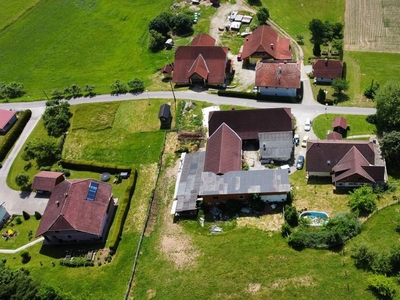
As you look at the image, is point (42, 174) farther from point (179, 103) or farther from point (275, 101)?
point (275, 101)

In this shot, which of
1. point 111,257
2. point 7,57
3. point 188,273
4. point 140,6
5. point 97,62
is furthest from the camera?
point 140,6

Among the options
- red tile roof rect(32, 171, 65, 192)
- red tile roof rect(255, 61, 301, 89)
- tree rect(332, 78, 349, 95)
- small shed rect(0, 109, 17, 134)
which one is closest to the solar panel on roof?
red tile roof rect(32, 171, 65, 192)

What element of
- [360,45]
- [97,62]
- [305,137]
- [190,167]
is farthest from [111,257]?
[360,45]

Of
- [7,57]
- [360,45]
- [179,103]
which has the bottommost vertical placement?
[360,45]

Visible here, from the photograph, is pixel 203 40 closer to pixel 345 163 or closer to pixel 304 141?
pixel 304 141

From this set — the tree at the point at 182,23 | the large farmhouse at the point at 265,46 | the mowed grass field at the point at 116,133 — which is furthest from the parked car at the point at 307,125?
the tree at the point at 182,23

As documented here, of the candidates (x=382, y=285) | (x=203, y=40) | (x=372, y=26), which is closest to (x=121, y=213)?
(x=382, y=285)

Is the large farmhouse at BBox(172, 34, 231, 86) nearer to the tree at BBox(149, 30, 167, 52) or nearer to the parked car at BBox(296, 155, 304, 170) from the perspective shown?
the tree at BBox(149, 30, 167, 52)
